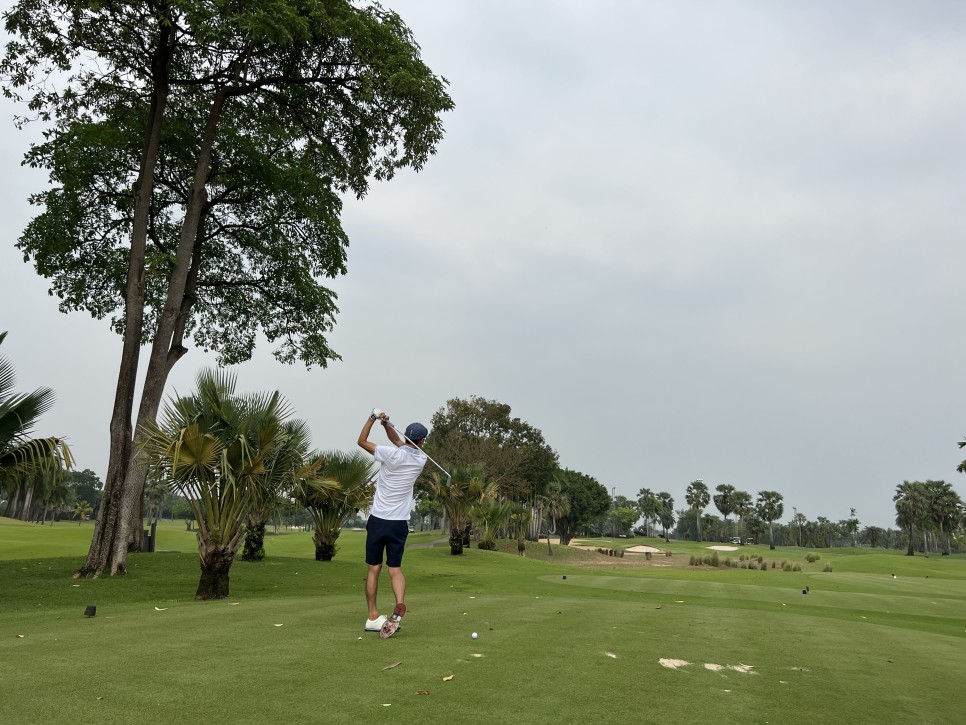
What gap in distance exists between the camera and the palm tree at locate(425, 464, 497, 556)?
31.7 m

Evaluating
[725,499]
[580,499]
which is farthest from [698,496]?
[580,499]

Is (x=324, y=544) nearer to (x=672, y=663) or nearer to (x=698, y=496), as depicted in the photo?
(x=672, y=663)

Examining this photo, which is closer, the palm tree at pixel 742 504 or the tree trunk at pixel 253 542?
the tree trunk at pixel 253 542

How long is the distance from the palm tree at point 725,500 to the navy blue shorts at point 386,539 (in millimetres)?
146772

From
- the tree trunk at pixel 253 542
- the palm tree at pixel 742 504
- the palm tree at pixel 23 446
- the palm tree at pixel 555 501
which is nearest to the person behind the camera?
the palm tree at pixel 23 446

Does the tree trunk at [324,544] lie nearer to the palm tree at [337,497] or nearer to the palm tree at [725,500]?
the palm tree at [337,497]

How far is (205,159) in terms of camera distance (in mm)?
17188

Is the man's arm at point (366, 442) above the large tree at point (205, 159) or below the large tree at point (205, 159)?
below

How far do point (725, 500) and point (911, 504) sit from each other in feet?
153

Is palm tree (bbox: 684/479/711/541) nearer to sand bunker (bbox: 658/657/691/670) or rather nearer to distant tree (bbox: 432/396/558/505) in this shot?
distant tree (bbox: 432/396/558/505)

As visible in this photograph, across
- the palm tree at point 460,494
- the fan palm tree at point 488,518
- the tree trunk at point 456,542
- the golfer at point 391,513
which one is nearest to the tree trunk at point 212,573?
the golfer at point 391,513

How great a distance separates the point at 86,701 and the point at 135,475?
13431mm

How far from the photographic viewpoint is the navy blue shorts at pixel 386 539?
6707 millimetres

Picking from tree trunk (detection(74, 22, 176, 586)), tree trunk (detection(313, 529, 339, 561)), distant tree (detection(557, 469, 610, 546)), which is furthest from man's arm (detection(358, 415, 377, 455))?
distant tree (detection(557, 469, 610, 546))
